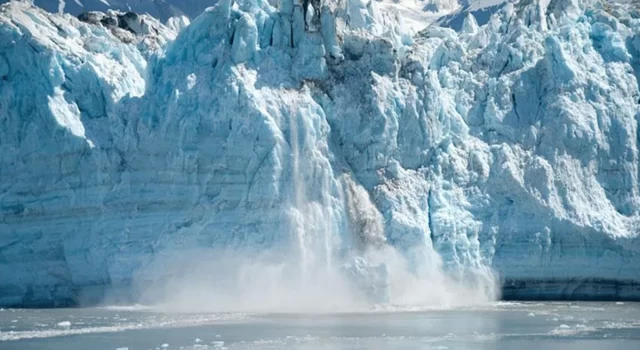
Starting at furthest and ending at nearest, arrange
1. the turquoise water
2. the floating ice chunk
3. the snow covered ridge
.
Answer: the snow covered ridge < the floating ice chunk < the turquoise water

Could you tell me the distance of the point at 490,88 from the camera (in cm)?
2948

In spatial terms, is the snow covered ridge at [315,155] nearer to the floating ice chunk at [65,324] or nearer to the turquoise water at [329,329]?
the turquoise water at [329,329]

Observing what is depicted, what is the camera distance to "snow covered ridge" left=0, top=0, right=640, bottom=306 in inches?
1030

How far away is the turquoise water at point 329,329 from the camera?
19562 mm

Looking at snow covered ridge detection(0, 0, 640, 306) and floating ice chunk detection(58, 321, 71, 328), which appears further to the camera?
snow covered ridge detection(0, 0, 640, 306)

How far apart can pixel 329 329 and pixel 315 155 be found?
604cm

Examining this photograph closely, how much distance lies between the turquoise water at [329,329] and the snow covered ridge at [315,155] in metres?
1.61

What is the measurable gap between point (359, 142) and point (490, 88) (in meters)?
4.14

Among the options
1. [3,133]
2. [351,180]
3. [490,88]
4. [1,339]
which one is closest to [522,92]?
[490,88]

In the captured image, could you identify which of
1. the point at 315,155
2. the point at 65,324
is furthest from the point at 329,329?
the point at 315,155

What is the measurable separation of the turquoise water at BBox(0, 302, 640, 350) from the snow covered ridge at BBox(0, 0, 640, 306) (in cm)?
161

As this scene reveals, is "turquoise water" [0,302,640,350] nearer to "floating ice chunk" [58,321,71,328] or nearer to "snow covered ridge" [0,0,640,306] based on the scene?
"floating ice chunk" [58,321,71,328]

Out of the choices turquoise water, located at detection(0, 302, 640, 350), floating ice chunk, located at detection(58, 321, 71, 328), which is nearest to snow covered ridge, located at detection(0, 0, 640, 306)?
turquoise water, located at detection(0, 302, 640, 350)

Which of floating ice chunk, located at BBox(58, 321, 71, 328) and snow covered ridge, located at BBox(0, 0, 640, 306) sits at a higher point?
snow covered ridge, located at BBox(0, 0, 640, 306)
